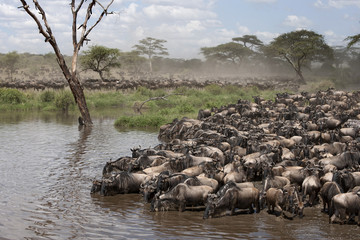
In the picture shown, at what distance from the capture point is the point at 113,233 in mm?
7848

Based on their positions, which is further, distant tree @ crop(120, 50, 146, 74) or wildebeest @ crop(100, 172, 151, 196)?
distant tree @ crop(120, 50, 146, 74)

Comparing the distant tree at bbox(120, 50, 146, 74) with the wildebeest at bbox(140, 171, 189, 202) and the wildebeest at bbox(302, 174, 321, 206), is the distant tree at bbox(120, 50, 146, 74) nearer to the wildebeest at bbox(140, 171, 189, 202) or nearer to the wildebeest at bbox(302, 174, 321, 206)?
the wildebeest at bbox(140, 171, 189, 202)

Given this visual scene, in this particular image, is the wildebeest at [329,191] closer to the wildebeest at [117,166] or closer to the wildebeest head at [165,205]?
the wildebeest head at [165,205]

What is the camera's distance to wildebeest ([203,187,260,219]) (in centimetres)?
837

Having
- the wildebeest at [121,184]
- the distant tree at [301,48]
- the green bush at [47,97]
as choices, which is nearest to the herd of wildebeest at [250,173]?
the wildebeest at [121,184]

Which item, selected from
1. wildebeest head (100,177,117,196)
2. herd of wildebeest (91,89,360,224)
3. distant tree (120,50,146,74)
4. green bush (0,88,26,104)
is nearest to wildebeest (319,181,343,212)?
herd of wildebeest (91,89,360,224)

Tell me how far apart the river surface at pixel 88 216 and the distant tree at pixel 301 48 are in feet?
135

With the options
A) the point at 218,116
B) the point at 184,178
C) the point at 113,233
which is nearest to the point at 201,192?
the point at 184,178

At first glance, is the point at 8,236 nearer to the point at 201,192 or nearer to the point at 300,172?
the point at 201,192

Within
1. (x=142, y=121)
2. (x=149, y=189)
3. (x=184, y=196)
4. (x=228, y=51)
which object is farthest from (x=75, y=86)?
(x=228, y=51)

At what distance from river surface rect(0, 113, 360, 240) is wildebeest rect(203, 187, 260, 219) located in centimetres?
15

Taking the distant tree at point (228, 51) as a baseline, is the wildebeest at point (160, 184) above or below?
below

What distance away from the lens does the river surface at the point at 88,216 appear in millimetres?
7746

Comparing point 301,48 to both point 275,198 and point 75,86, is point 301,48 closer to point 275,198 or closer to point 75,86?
point 75,86
